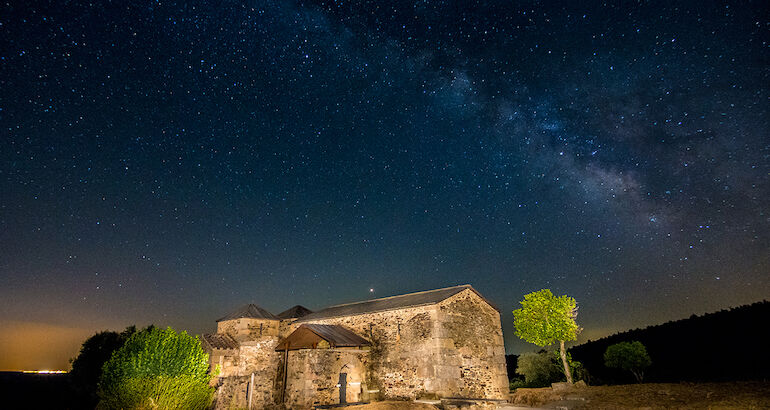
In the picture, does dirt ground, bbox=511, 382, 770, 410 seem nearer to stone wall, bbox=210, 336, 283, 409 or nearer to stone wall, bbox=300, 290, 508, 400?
stone wall, bbox=300, 290, 508, 400

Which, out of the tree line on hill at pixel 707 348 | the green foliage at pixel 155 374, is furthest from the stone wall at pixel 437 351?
the tree line on hill at pixel 707 348

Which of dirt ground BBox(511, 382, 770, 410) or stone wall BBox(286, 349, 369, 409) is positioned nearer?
dirt ground BBox(511, 382, 770, 410)

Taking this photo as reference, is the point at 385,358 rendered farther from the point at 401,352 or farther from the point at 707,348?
the point at 707,348

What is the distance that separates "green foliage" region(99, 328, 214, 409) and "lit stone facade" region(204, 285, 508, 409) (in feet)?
17.1

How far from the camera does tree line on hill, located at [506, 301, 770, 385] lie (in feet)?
105

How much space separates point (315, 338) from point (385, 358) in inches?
189

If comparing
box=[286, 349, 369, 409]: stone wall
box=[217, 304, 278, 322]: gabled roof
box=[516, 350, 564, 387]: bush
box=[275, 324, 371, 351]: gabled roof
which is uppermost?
box=[217, 304, 278, 322]: gabled roof

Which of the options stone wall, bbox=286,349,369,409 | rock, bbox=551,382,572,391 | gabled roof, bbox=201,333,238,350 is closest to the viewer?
stone wall, bbox=286,349,369,409

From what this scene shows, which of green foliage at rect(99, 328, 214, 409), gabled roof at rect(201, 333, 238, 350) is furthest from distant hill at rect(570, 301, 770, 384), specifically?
green foliage at rect(99, 328, 214, 409)

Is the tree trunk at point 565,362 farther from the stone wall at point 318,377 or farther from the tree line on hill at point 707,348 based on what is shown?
the stone wall at point 318,377

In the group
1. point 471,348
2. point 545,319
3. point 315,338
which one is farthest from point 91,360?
point 545,319

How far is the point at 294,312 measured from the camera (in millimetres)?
29406

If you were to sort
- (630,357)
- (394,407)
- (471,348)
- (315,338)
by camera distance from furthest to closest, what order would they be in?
(630,357), (471,348), (315,338), (394,407)

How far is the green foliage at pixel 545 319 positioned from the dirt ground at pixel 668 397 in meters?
4.19
